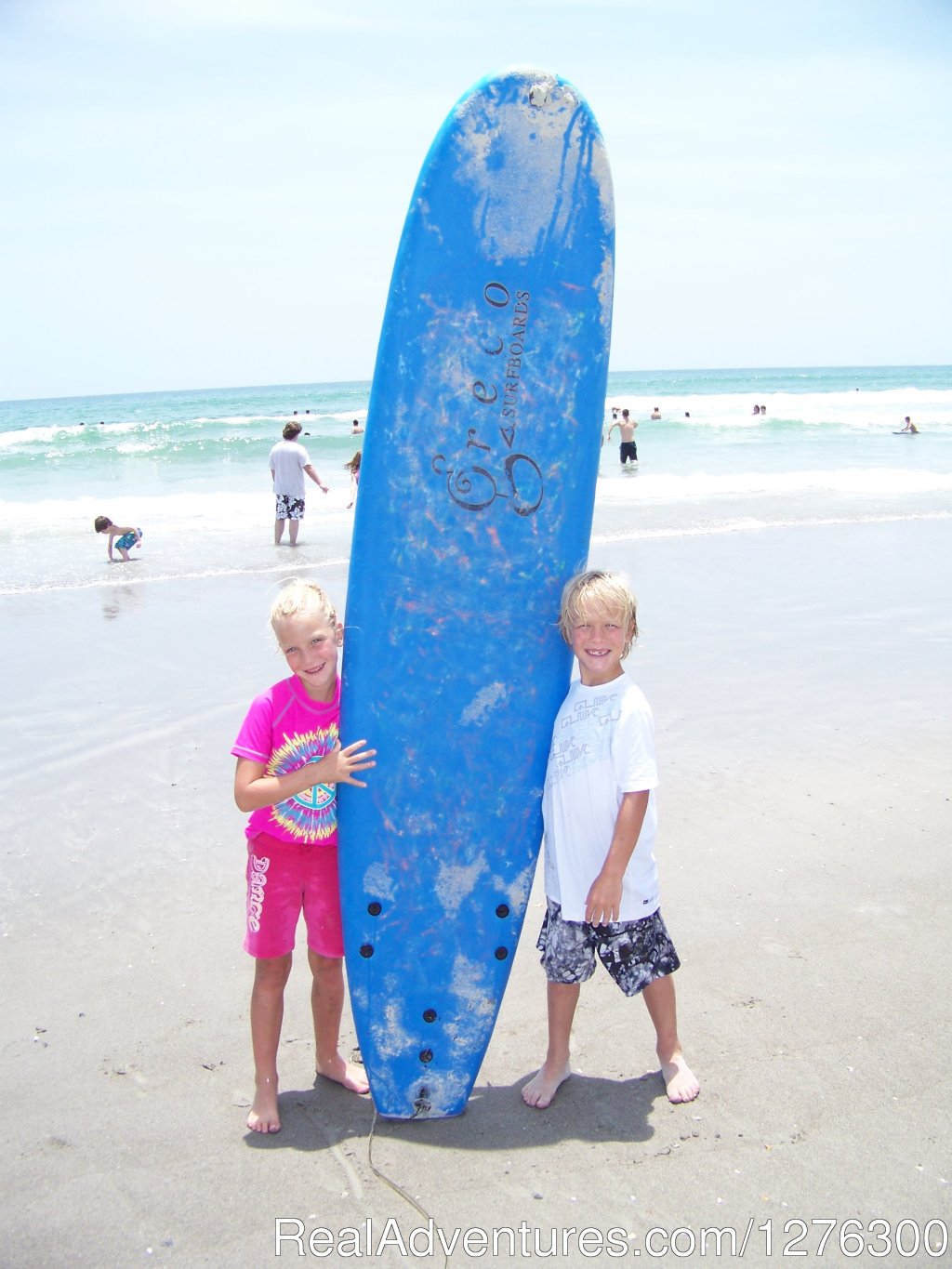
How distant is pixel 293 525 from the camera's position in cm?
1172

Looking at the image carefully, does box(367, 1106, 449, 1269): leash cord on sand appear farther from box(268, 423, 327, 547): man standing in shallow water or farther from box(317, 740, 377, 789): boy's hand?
box(268, 423, 327, 547): man standing in shallow water

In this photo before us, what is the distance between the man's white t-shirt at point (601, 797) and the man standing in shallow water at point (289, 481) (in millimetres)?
9284

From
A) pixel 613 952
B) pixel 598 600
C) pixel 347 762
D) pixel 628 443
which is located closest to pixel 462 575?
pixel 598 600

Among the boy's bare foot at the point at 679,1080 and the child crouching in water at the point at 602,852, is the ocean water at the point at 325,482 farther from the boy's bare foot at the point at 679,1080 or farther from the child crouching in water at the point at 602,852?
the boy's bare foot at the point at 679,1080

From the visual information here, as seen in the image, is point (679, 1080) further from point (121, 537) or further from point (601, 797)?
point (121, 537)

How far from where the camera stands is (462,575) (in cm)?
266

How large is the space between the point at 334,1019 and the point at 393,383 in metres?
1.54

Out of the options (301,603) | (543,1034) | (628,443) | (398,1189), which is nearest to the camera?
(398,1189)

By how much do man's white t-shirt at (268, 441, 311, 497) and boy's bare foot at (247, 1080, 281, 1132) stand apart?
9450 mm

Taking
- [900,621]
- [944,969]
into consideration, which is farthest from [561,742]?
[900,621]

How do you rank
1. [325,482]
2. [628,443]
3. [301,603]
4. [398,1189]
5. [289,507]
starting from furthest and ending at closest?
[628,443], [325,482], [289,507], [301,603], [398,1189]

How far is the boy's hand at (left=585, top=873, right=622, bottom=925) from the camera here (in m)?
2.43

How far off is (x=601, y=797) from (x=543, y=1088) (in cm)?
70

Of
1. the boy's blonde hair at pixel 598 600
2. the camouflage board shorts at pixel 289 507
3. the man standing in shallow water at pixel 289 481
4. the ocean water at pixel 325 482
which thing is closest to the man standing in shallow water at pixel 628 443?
the ocean water at pixel 325 482
